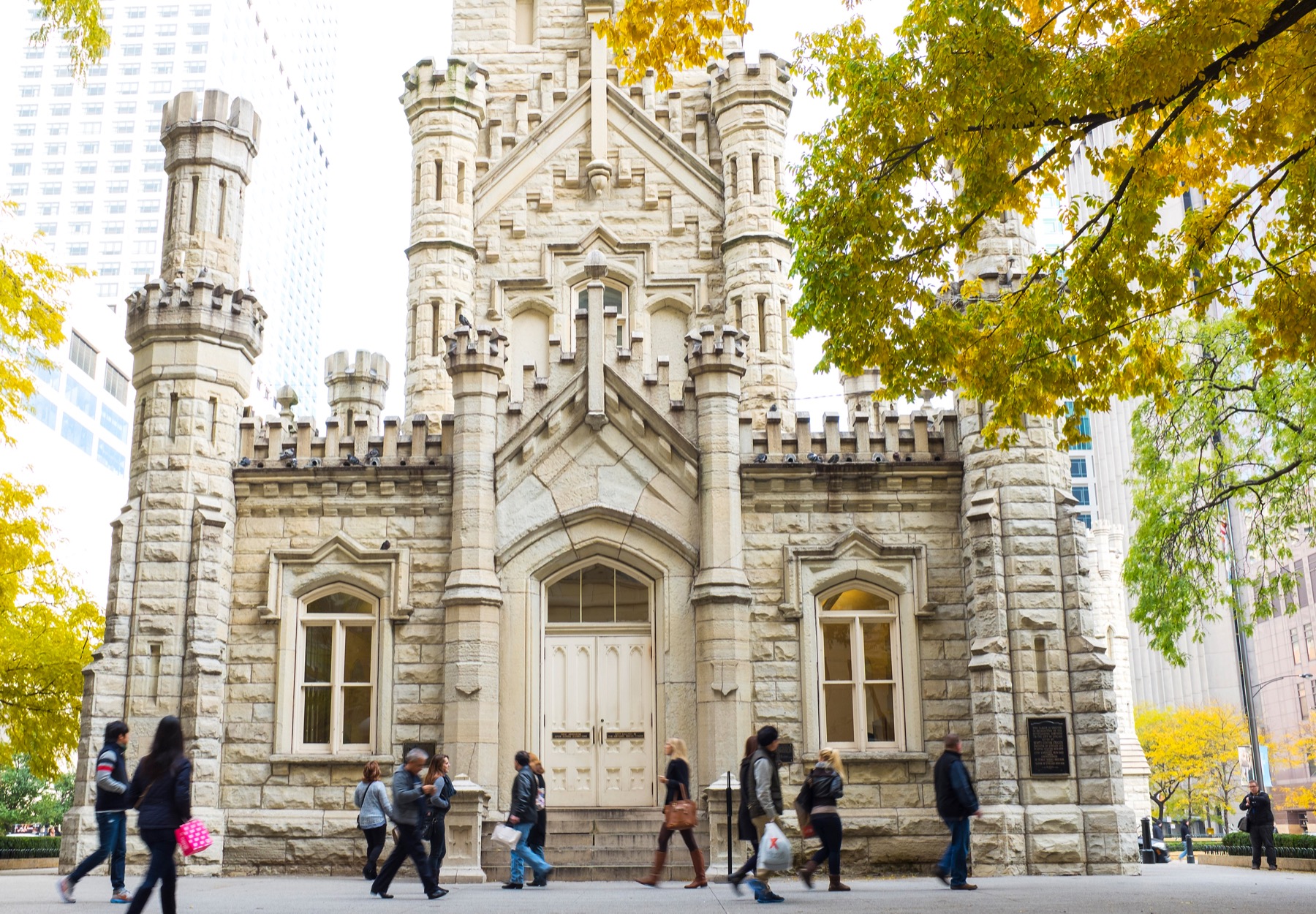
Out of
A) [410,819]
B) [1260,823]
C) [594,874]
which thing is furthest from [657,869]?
[1260,823]

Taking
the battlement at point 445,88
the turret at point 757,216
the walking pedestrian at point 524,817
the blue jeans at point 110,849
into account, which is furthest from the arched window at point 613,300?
the blue jeans at point 110,849

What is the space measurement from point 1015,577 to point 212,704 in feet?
36.5

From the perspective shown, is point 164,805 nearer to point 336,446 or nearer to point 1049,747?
point 336,446

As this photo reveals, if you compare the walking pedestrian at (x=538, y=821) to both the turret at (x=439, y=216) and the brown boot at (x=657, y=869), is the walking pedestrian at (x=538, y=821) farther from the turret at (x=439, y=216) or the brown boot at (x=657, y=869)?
the turret at (x=439, y=216)

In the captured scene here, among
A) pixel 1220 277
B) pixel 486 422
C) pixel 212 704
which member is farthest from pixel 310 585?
pixel 1220 277

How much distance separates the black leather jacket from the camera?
48.5 feet

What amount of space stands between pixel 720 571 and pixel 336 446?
5945 millimetres

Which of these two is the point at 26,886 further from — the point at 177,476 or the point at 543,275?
the point at 543,275

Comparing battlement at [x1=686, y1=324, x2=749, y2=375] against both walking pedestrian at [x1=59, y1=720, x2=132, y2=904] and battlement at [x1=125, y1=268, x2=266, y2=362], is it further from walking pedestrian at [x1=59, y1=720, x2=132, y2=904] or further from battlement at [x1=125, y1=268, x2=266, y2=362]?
walking pedestrian at [x1=59, y1=720, x2=132, y2=904]

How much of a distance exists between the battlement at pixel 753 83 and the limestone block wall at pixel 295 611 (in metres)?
Answer: 10.2

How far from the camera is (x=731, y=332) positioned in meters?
18.8

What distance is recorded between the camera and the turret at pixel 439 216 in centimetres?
2388

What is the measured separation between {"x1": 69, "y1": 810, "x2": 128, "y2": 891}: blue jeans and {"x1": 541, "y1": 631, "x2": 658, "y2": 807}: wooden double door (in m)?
6.67

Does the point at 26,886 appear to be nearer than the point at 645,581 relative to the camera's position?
Yes
